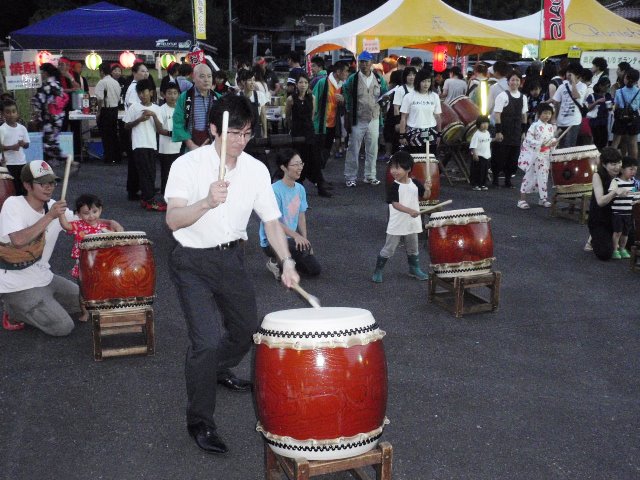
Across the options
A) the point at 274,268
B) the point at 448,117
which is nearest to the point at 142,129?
the point at 274,268

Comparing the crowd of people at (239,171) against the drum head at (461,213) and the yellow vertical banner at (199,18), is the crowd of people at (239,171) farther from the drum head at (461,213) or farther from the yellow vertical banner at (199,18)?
the yellow vertical banner at (199,18)

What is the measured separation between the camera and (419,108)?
32.4 feet

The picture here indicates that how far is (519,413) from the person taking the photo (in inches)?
162

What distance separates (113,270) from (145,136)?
187 inches

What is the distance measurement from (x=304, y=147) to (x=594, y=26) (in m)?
8.15

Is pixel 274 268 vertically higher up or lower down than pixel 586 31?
lower down

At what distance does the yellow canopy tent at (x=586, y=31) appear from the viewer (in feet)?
47.2

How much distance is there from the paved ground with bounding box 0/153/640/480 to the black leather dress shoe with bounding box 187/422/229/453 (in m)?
0.06

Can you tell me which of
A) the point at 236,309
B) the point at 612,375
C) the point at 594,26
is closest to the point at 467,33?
the point at 594,26

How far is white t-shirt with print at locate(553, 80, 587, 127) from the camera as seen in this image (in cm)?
1138

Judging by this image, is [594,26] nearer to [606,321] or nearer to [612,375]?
[606,321]

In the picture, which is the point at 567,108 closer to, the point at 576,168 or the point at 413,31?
the point at 576,168

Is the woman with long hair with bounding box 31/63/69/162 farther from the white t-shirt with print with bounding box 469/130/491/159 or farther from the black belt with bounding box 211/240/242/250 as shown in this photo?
the black belt with bounding box 211/240/242/250

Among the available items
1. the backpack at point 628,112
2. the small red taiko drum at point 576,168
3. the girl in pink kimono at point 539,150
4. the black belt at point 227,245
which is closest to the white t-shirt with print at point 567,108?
the backpack at point 628,112
